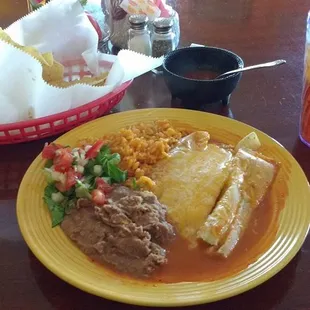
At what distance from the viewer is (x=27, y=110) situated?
51.7 inches

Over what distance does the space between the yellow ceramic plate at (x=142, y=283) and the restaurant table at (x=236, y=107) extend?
2.0 inches

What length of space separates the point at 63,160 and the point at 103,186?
0.11 metres

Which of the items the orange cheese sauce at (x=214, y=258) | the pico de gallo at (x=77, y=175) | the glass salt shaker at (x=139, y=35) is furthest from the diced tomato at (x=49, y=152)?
the glass salt shaker at (x=139, y=35)

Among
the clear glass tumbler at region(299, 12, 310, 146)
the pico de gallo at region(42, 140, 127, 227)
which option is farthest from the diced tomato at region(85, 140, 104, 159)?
the clear glass tumbler at region(299, 12, 310, 146)

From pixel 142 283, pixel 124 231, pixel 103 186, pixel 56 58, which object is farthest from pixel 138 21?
pixel 142 283

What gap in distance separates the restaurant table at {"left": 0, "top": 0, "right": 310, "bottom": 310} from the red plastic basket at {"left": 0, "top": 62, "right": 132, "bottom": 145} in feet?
0.15

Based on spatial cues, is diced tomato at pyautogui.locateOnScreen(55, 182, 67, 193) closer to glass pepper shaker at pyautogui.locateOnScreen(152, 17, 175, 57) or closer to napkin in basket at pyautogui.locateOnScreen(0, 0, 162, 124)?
napkin in basket at pyautogui.locateOnScreen(0, 0, 162, 124)

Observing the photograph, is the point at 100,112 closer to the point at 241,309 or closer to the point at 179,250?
the point at 179,250

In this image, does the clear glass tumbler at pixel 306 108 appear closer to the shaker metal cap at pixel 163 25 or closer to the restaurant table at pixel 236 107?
the restaurant table at pixel 236 107

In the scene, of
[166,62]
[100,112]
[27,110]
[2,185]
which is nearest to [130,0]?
[166,62]

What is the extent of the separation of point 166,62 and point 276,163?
0.49 m

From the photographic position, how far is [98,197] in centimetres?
106

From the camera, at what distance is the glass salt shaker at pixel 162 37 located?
1.66m

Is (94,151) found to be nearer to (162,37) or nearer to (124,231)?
(124,231)
